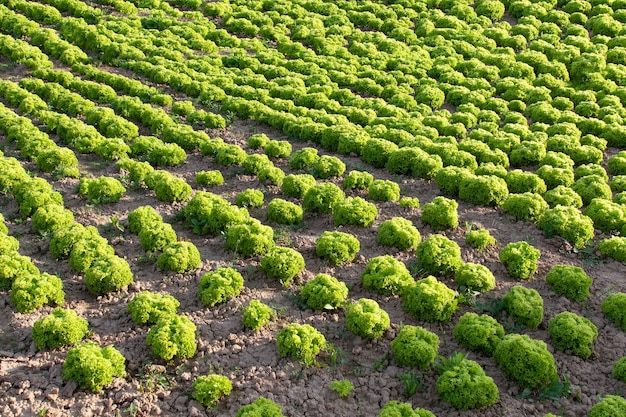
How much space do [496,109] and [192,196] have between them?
10.8 m

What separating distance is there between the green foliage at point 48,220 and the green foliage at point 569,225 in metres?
11.4

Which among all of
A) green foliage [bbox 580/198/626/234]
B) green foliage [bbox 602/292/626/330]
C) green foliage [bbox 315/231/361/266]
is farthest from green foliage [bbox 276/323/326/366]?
green foliage [bbox 580/198/626/234]

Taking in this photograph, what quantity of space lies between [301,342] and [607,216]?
8565 millimetres


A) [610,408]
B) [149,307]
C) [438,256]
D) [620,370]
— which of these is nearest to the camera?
[610,408]

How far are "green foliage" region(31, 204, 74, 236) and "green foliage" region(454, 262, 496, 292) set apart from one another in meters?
8.95

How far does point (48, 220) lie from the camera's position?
13859 mm

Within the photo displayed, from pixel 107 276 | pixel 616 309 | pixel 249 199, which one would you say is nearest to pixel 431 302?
pixel 616 309

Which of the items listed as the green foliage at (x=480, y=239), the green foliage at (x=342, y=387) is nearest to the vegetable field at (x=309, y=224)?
the green foliage at (x=342, y=387)

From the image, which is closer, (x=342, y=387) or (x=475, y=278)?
(x=342, y=387)

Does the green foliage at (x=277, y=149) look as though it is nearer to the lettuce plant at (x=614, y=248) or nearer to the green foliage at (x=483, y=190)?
the green foliage at (x=483, y=190)

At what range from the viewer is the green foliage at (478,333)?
11.2 meters

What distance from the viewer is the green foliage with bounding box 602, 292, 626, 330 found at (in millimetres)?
12000

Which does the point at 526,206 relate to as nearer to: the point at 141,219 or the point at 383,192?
the point at 383,192

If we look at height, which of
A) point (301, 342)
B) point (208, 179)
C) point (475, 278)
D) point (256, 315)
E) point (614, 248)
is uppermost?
point (614, 248)
